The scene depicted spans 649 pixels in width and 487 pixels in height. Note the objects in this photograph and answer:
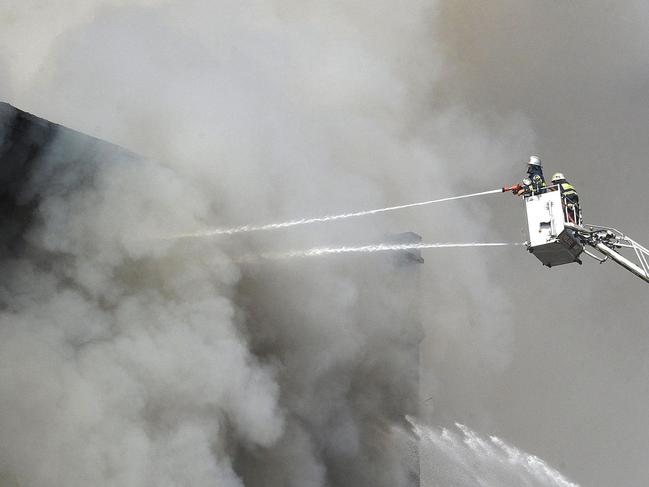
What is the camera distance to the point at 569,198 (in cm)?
1074

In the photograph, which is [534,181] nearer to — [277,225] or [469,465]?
[277,225]

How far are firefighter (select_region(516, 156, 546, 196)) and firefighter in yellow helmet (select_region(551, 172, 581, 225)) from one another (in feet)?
0.54

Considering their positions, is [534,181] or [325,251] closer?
[534,181]

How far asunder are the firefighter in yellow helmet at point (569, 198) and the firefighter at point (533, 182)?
166 millimetres

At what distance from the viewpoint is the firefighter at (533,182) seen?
1079 cm

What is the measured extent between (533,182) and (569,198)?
503mm

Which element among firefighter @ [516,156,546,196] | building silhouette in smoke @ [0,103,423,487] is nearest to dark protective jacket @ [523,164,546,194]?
firefighter @ [516,156,546,196]

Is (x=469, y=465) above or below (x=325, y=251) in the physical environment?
below

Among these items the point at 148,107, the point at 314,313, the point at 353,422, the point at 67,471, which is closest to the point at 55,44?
the point at 148,107

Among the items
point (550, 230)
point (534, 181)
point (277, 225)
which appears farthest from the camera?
point (277, 225)

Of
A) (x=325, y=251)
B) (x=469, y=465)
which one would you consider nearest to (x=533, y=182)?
(x=325, y=251)

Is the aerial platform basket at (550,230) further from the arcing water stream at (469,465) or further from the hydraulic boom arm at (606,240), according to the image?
the arcing water stream at (469,465)

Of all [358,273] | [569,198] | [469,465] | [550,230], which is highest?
[358,273]

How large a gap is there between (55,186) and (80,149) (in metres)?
0.60
